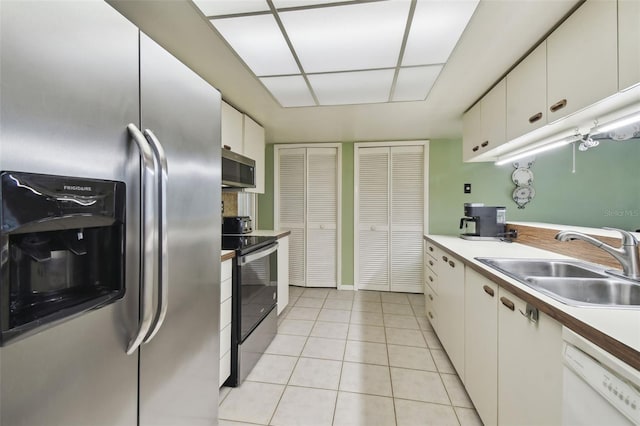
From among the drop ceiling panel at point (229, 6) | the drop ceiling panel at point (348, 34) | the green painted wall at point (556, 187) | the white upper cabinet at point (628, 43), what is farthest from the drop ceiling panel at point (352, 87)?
the green painted wall at point (556, 187)

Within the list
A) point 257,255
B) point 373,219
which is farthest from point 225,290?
point 373,219

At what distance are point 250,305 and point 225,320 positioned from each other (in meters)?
0.26

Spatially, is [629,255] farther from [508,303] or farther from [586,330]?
[586,330]

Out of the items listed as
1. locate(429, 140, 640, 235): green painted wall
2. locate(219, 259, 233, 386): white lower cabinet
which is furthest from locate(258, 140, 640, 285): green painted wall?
locate(219, 259, 233, 386): white lower cabinet

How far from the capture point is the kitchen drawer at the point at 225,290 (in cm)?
167

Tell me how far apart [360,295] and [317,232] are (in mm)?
1094

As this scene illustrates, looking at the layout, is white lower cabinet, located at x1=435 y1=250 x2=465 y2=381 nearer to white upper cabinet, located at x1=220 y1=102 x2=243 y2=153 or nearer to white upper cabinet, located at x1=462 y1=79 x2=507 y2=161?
white upper cabinet, located at x1=462 y1=79 x2=507 y2=161

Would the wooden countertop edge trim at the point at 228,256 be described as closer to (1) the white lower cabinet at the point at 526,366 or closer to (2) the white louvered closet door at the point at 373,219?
(1) the white lower cabinet at the point at 526,366

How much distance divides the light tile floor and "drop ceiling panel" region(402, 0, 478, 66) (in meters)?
2.12

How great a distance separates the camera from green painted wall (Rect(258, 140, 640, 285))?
3.00 meters

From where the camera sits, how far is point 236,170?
2.30 meters

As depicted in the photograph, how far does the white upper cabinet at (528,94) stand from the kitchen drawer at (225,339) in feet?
7.38

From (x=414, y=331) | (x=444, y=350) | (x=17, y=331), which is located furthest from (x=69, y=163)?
(x=414, y=331)

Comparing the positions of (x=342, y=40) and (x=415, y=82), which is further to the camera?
(x=415, y=82)
